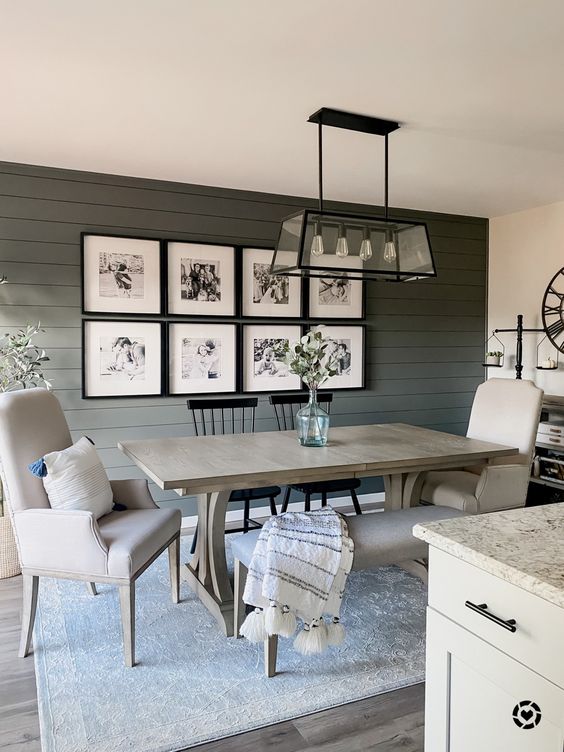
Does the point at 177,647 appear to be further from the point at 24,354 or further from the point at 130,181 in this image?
the point at 130,181

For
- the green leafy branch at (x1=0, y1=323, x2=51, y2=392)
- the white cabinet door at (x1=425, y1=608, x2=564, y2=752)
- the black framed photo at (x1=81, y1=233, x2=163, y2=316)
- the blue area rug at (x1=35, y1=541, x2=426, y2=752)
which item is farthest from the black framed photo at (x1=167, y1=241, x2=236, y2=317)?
the white cabinet door at (x1=425, y1=608, x2=564, y2=752)

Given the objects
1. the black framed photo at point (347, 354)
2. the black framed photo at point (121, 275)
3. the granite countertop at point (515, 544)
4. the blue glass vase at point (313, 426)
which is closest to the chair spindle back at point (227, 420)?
the black framed photo at point (347, 354)

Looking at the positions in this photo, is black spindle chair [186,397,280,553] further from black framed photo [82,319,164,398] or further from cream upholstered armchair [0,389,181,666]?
cream upholstered armchair [0,389,181,666]

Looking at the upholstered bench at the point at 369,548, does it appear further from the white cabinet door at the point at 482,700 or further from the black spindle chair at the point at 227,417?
the black spindle chair at the point at 227,417

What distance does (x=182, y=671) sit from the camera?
245 cm

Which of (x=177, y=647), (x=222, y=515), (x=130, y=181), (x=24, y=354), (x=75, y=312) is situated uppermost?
(x=130, y=181)

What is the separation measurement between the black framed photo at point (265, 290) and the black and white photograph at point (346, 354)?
14.4 inches

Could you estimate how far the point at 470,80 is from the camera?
2541 millimetres

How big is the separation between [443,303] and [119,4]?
12.9 ft

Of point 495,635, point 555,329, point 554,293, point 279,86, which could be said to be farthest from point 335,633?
point 554,293

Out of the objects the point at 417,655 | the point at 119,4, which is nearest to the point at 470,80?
the point at 119,4

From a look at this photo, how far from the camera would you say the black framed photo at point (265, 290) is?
4492 millimetres

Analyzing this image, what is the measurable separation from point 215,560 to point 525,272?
12.1 feet

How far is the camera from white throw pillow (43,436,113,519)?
256cm
